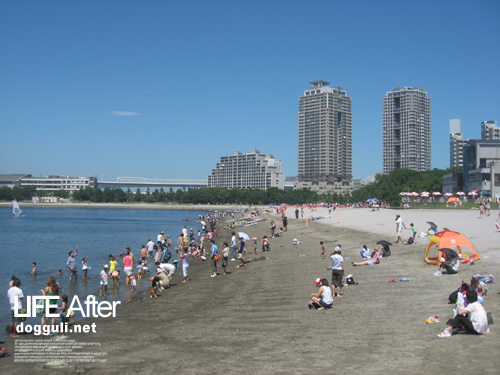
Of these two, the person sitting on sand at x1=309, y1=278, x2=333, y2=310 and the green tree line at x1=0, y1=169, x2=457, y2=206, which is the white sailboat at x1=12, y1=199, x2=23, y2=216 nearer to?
the green tree line at x1=0, y1=169, x2=457, y2=206

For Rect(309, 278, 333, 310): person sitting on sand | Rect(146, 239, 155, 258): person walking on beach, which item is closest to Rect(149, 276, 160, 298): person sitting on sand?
Rect(309, 278, 333, 310): person sitting on sand

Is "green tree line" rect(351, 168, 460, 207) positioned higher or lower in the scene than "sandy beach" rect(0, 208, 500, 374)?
higher

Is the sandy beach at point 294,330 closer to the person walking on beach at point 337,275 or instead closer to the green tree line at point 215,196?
the person walking on beach at point 337,275

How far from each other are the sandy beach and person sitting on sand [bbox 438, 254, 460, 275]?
16.7 inches

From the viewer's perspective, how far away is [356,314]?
12.1 metres

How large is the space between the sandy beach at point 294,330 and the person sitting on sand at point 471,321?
20 centimetres

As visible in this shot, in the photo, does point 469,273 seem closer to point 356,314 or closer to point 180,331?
point 356,314

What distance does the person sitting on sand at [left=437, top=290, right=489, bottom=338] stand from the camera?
9.34 metres

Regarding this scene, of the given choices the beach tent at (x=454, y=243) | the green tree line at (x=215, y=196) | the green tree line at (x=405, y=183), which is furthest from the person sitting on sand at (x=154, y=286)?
the green tree line at (x=215, y=196)

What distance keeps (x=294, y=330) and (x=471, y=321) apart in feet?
13.4

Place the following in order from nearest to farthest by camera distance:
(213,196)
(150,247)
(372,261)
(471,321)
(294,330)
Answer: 1. (471,321)
2. (294,330)
3. (372,261)
4. (150,247)
5. (213,196)

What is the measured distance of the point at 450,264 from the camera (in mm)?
16031

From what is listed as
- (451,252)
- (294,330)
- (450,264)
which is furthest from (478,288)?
(294,330)

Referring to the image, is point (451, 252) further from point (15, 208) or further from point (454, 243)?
point (15, 208)
